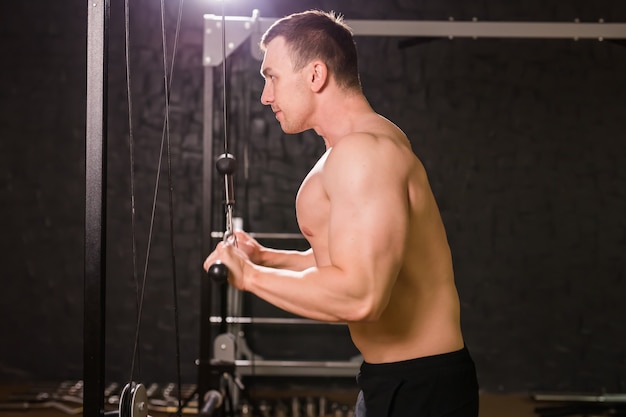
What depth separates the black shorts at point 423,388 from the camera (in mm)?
1939

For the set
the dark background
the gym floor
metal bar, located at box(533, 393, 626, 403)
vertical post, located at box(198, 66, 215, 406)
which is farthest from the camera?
the dark background

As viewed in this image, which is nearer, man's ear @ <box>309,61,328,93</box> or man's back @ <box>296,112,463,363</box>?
man's back @ <box>296,112,463,363</box>

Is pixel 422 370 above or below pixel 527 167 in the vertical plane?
below

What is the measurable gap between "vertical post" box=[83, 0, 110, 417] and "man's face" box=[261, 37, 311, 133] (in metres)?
0.43

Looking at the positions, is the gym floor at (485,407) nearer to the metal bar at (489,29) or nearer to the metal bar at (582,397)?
the metal bar at (582,397)

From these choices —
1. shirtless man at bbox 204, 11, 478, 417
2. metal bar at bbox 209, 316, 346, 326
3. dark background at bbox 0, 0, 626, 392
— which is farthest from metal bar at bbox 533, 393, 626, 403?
shirtless man at bbox 204, 11, 478, 417

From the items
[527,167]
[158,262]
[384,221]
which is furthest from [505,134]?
[384,221]

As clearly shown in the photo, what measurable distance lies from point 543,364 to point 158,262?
102 inches

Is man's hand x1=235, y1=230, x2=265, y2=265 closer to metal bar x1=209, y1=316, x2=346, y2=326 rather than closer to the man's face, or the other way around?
the man's face

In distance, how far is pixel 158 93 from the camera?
17.0 feet

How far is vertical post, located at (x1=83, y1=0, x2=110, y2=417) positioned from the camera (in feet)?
5.82

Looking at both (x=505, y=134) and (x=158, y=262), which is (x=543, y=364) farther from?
(x=158, y=262)

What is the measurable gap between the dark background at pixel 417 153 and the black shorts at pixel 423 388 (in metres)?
3.13

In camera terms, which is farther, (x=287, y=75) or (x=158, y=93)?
(x=158, y=93)
